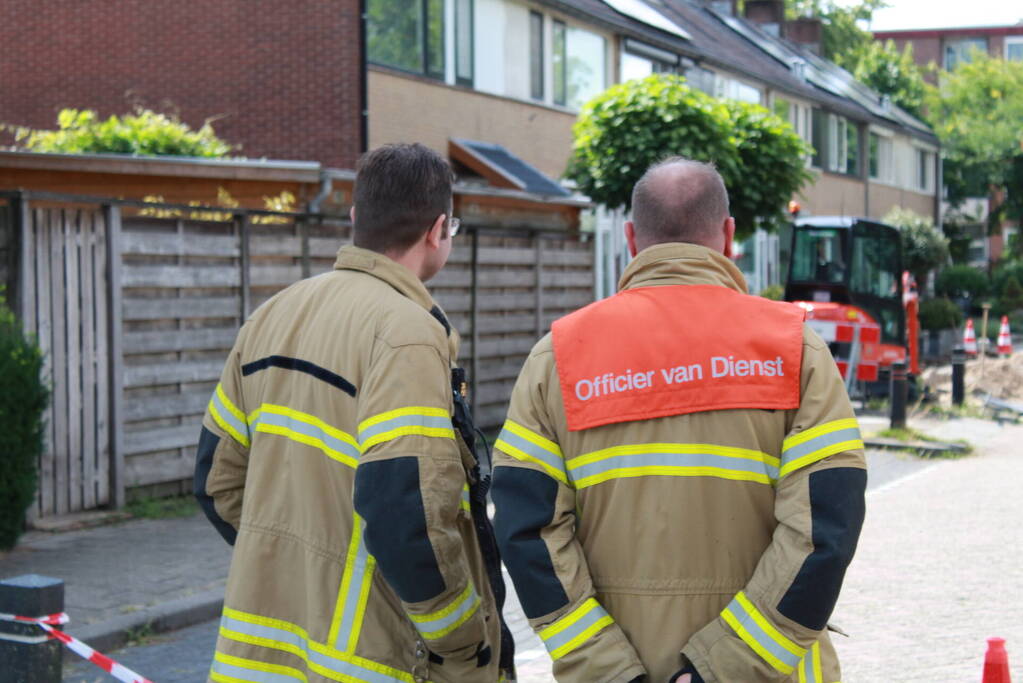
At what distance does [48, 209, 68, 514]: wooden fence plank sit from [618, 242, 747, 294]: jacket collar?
23.1ft

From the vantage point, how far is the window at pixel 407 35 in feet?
59.0

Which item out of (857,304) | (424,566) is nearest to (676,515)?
(424,566)

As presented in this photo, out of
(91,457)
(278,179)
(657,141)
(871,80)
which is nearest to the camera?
(91,457)

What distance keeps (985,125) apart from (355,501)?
50.4 m

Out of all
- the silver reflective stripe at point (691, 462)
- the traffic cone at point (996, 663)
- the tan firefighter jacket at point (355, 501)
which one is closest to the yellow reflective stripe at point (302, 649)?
the tan firefighter jacket at point (355, 501)

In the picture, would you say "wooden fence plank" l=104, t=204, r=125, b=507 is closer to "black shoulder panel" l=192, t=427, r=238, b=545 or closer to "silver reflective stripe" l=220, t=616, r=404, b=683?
"black shoulder panel" l=192, t=427, r=238, b=545

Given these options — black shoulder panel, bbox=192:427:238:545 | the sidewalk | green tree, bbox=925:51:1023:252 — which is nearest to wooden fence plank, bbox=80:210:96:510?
the sidewalk

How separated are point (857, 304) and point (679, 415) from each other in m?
15.9

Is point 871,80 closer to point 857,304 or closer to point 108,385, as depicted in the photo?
point 857,304

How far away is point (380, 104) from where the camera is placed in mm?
18078

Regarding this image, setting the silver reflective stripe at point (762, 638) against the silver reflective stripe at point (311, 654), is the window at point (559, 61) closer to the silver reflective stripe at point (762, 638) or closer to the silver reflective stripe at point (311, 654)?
the silver reflective stripe at point (311, 654)

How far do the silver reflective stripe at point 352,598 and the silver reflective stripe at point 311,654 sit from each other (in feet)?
0.12

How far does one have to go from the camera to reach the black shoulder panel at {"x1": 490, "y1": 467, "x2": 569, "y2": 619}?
2.64m

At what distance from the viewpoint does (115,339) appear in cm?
945
